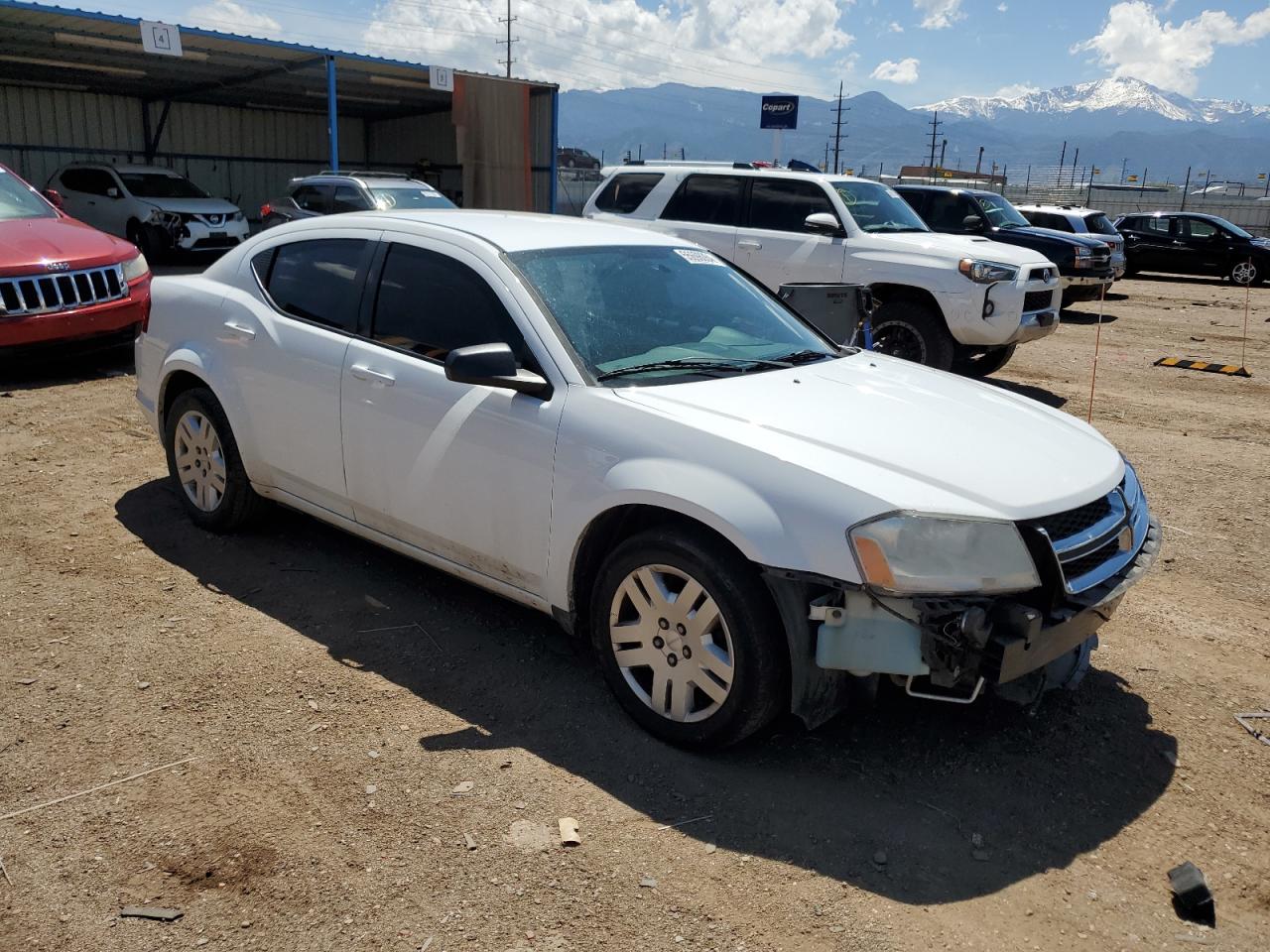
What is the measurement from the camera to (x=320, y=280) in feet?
15.0

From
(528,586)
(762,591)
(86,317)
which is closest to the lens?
(762,591)

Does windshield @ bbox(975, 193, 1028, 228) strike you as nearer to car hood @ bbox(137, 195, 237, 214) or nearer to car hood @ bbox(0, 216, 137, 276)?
car hood @ bbox(0, 216, 137, 276)

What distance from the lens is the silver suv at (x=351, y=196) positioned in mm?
16016

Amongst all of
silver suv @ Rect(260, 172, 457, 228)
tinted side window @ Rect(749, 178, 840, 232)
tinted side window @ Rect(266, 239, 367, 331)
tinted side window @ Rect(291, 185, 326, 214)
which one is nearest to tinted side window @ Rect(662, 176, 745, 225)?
tinted side window @ Rect(749, 178, 840, 232)

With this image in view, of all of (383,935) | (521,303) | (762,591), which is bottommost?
(383,935)

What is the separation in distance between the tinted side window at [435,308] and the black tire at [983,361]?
6.89 meters

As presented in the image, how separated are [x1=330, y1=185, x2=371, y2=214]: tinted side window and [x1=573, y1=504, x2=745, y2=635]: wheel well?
13537 mm

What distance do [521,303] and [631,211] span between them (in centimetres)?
711

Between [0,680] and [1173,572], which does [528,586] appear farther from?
[1173,572]

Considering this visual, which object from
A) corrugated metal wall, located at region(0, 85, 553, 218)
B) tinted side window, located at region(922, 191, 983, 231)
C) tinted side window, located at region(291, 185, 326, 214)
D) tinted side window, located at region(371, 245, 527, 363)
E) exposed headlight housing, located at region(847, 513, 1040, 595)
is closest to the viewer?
exposed headlight housing, located at region(847, 513, 1040, 595)

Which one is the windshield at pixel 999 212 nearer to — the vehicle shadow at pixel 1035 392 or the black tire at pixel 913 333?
the vehicle shadow at pixel 1035 392

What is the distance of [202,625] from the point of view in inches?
169

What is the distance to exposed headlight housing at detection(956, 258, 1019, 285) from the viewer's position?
29.3 feet

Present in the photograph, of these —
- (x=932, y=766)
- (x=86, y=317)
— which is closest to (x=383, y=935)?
(x=932, y=766)
